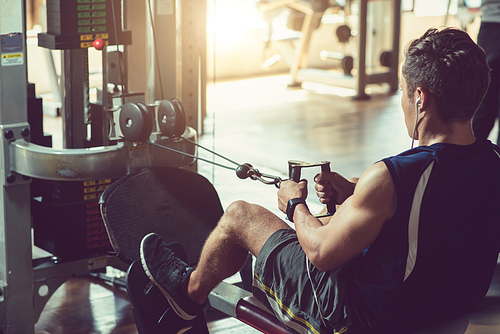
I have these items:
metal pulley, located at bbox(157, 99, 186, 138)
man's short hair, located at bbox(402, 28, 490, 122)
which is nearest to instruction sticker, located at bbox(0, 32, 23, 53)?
metal pulley, located at bbox(157, 99, 186, 138)

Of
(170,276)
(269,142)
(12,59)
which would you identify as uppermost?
(12,59)

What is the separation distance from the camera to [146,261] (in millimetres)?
1765

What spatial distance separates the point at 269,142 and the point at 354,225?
140 inches

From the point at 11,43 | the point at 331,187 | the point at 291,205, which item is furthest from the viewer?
the point at 11,43

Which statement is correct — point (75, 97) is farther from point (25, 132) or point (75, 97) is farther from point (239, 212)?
point (239, 212)

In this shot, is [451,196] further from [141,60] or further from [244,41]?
[244,41]

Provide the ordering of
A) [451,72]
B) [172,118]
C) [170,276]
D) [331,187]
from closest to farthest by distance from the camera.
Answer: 1. [451,72]
2. [331,187]
3. [170,276]
4. [172,118]

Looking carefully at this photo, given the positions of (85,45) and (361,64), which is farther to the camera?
(361,64)

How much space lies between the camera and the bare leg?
1.61 meters

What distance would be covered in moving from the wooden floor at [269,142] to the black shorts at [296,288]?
35 cm

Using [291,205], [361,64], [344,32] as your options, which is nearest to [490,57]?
[291,205]

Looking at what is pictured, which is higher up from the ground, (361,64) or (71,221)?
(361,64)

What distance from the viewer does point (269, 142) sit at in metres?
4.80

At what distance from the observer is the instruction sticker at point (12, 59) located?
1.91 metres
